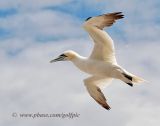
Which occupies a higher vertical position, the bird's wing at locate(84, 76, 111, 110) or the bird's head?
the bird's head

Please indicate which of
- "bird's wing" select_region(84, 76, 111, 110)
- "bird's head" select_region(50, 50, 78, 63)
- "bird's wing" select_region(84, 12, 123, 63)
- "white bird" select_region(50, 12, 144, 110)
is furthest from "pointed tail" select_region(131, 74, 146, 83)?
"bird's head" select_region(50, 50, 78, 63)

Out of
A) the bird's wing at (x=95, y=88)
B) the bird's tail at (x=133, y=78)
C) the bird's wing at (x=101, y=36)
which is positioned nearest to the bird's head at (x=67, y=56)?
the bird's wing at (x=101, y=36)

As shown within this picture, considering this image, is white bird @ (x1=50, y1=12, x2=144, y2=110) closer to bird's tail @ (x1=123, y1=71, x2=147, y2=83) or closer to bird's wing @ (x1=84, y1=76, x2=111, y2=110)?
bird's tail @ (x1=123, y1=71, x2=147, y2=83)

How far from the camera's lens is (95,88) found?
20.8 metres

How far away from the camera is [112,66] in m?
19.2

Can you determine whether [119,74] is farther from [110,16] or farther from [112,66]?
[110,16]

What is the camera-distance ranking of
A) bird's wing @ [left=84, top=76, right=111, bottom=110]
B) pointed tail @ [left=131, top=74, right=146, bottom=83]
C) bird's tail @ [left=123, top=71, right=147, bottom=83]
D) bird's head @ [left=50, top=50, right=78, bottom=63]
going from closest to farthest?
1. bird's tail @ [left=123, top=71, right=147, bottom=83]
2. pointed tail @ [left=131, top=74, right=146, bottom=83]
3. bird's head @ [left=50, top=50, right=78, bottom=63]
4. bird's wing @ [left=84, top=76, right=111, bottom=110]

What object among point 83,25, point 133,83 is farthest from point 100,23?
point 133,83

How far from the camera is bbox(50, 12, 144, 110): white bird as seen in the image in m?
18.9

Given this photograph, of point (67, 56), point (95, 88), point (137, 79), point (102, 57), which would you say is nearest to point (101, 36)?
point (102, 57)

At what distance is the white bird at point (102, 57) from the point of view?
1888 cm

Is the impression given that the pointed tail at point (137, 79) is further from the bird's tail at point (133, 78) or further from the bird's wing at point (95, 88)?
the bird's wing at point (95, 88)

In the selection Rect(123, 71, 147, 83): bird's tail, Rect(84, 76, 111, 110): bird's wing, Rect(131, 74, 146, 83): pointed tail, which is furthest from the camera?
Rect(84, 76, 111, 110): bird's wing

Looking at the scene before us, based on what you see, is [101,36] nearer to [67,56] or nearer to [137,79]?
[67,56]
